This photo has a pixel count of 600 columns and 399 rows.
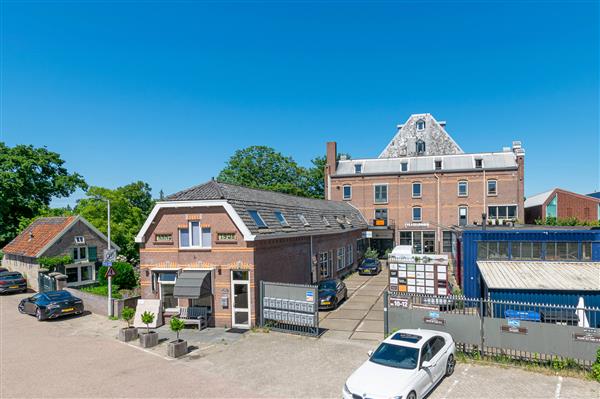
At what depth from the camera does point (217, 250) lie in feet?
57.2

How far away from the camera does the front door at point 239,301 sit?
17.1m

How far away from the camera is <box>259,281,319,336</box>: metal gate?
50.5ft

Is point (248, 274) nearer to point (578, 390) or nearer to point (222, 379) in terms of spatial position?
point (222, 379)

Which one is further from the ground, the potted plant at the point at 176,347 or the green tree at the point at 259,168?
the green tree at the point at 259,168

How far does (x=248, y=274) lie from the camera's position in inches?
672

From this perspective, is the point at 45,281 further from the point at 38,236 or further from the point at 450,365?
the point at 450,365

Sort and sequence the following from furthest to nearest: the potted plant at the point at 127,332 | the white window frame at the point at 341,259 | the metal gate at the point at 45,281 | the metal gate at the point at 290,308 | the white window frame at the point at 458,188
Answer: the white window frame at the point at 458,188
the white window frame at the point at 341,259
the metal gate at the point at 45,281
the potted plant at the point at 127,332
the metal gate at the point at 290,308

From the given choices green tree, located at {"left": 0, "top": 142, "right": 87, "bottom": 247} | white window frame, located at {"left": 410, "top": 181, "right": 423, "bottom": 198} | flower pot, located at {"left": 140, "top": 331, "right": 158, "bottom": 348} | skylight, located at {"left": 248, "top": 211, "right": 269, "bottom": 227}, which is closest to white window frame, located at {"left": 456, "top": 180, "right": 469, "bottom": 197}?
white window frame, located at {"left": 410, "top": 181, "right": 423, "bottom": 198}

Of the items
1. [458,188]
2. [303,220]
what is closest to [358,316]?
[303,220]

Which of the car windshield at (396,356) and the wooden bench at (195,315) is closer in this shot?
the car windshield at (396,356)

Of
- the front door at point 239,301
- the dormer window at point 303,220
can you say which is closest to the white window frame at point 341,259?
the dormer window at point 303,220

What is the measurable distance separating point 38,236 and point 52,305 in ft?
42.6

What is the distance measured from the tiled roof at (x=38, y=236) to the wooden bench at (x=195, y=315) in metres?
16.2

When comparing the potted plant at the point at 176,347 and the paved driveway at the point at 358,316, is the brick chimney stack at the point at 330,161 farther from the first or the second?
the potted plant at the point at 176,347
